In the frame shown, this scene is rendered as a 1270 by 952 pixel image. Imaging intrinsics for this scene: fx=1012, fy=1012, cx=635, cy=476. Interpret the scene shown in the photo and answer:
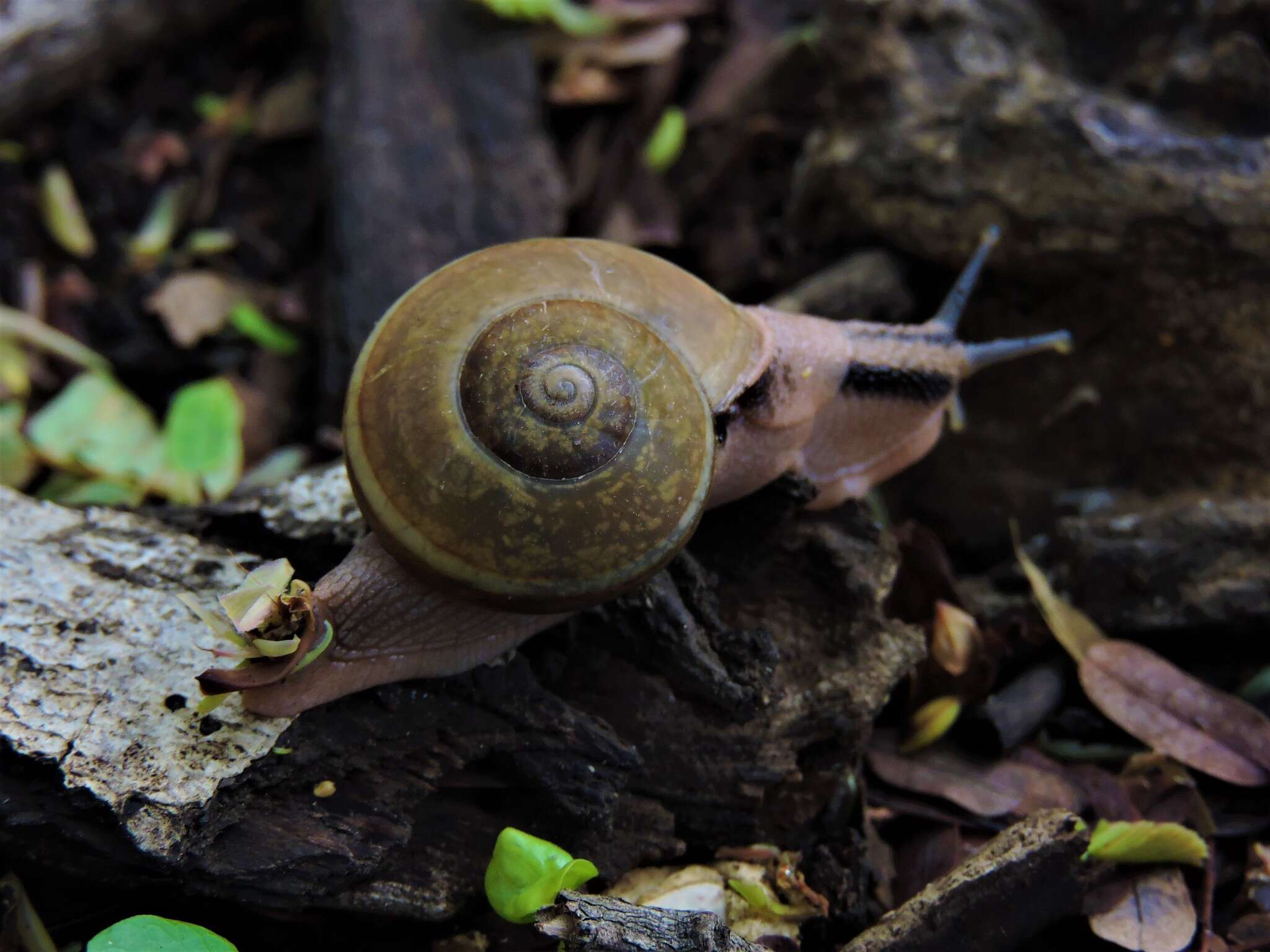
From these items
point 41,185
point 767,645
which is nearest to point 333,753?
point 767,645

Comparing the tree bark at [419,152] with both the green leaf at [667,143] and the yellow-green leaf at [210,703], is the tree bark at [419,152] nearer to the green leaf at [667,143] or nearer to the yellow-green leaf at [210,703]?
the green leaf at [667,143]

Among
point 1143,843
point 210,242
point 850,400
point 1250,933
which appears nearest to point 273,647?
point 850,400

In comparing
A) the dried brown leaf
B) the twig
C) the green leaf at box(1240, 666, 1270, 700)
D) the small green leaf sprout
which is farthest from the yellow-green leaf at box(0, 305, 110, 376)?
the green leaf at box(1240, 666, 1270, 700)

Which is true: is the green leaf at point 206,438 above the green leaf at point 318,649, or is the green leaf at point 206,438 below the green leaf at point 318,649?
below

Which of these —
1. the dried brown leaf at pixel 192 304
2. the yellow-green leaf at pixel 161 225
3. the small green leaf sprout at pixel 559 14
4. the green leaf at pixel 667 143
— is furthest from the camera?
the green leaf at pixel 667 143

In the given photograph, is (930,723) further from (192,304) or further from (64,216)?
(64,216)

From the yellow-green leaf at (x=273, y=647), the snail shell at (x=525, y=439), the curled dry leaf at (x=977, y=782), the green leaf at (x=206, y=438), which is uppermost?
the snail shell at (x=525, y=439)

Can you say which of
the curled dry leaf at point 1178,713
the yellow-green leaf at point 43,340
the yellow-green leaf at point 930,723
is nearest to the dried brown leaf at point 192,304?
the yellow-green leaf at point 43,340

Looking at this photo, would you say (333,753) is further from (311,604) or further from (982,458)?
(982,458)
